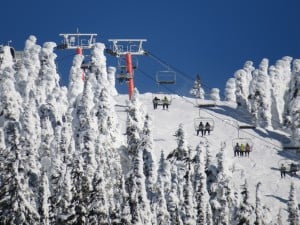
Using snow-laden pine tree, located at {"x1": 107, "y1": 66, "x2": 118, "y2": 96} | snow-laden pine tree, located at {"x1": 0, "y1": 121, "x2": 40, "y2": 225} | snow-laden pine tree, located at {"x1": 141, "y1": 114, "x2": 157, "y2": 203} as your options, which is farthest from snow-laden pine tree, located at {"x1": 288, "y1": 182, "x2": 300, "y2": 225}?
snow-laden pine tree, located at {"x1": 107, "y1": 66, "x2": 118, "y2": 96}

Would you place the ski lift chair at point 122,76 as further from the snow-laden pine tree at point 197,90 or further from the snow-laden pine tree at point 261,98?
the snow-laden pine tree at point 197,90

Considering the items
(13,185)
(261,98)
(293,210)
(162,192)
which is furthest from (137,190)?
(261,98)

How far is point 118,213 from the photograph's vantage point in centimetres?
7281

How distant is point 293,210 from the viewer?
98625 mm

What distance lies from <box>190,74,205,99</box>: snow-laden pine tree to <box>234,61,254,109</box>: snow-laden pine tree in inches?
473

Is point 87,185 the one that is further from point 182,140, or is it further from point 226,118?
point 226,118

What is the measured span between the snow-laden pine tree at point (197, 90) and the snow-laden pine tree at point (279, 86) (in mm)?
16597

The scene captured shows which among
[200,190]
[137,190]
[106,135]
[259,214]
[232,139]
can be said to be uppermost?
[232,139]

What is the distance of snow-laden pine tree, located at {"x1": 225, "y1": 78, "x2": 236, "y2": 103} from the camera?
152500 millimetres

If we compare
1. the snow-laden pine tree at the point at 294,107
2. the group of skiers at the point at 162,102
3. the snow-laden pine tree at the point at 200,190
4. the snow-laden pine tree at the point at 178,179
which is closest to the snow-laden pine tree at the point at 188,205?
the snow-laden pine tree at the point at 178,179

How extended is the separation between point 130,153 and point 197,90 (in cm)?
7795

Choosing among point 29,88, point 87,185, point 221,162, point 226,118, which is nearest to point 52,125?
point 29,88

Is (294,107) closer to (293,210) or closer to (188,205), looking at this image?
(293,210)

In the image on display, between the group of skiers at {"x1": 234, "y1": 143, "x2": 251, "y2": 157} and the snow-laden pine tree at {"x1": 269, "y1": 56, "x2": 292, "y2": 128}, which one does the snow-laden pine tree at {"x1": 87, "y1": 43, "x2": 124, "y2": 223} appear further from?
the snow-laden pine tree at {"x1": 269, "y1": 56, "x2": 292, "y2": 128}
